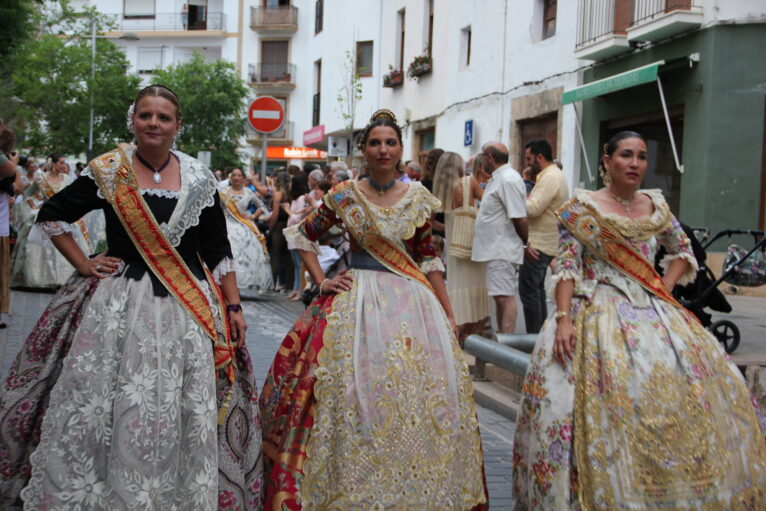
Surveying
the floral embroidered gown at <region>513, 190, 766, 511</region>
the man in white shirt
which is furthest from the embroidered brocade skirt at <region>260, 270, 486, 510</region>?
the man in white shirt

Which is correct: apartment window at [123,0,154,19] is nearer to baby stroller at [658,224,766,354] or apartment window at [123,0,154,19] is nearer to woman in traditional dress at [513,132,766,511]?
baby stroller at [658,224,766,354]

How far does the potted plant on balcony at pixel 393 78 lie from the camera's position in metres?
27.9

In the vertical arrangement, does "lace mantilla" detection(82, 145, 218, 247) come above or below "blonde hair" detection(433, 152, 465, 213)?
below

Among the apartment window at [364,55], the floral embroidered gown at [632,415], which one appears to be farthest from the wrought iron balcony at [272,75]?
the floral embroidered gown at [632,415]

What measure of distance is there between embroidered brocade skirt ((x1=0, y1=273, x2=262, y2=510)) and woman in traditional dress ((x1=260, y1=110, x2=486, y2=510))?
30cm

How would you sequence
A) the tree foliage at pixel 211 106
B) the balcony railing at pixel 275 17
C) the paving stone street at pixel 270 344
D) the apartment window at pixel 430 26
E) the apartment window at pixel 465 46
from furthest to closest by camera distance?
1. the balcony railing at pixel 275 17
2. the tree foliage at pixel 211 106
3. the apartment window at pixel 430 26
4. the apartment window at pixel 465 46
5. the paving stone street at pixel 270 344

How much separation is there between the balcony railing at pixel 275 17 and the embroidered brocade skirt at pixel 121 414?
153 ft

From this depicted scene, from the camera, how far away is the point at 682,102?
51.3ft

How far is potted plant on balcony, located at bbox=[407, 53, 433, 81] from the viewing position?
25844 millimetres

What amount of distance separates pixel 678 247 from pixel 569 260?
60cm

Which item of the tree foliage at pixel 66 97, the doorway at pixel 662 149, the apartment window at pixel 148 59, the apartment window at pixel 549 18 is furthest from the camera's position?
the apartment window at pixel 148 59

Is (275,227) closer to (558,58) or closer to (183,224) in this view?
(558,58)

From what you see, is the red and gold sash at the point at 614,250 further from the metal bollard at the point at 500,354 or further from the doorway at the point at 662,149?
the doorway at the point at 662,149

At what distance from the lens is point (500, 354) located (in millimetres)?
6723
